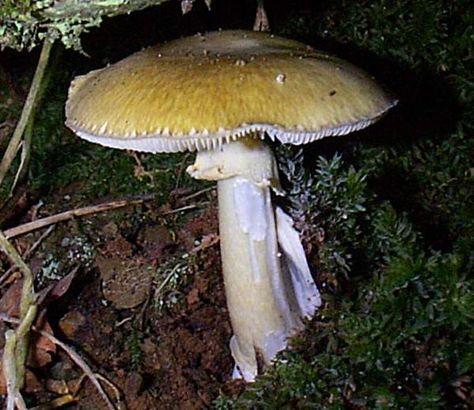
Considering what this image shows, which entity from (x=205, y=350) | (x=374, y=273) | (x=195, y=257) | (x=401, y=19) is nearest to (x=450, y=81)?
(x=401, y=19)

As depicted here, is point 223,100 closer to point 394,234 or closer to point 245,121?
point 245,121

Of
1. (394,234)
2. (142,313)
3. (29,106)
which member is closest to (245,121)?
(394,234)

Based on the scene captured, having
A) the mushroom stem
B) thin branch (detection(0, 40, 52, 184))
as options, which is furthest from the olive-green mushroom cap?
thin branch (detection(0, 40, 52, 184))

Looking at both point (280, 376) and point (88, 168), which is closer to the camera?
point (280, 376)

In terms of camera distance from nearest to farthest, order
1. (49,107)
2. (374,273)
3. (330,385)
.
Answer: (330,385) < (374,273) < (49,107)

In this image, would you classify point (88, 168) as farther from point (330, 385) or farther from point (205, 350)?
point (330, 385)

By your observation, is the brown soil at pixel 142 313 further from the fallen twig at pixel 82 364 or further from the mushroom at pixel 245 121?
the mushroom at pixel 245 121
